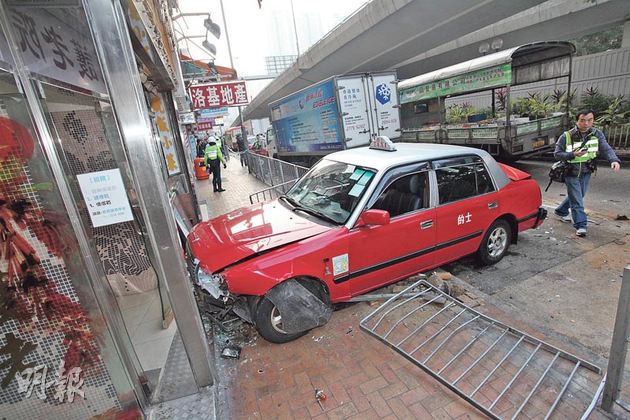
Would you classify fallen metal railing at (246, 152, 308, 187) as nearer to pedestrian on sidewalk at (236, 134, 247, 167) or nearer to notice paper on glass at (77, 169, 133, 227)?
pedestrian on sidewalk at (236, 134, 247, 167)

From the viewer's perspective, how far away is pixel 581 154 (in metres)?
4.93

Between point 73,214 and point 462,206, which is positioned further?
point 462,206

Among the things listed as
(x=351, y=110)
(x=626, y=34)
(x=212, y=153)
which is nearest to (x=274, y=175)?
(x=212, y=153)

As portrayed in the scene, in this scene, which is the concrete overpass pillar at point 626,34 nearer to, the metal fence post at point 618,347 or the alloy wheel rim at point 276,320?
the metal fence post at point 618,347

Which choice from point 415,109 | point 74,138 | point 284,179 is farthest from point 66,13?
point 415,109

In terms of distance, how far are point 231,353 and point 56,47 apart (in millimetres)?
2850

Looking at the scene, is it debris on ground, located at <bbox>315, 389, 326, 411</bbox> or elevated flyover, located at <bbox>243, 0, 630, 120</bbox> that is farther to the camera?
elevated flyover, located at <bbox>243, 0, 630, 120</bbox>

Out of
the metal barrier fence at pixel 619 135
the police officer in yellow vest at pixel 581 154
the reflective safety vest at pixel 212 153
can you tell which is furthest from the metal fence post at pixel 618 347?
the metal barrier fence at pixel 619 135

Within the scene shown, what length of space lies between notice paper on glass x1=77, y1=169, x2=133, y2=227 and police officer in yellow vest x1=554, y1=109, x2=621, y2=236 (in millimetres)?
5736

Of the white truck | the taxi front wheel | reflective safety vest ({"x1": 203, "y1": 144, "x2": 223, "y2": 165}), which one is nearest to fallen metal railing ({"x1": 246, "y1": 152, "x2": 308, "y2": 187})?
reflective safety vest ({"x1": 203, "y1": 144, "x2": 223, "y2": 165})

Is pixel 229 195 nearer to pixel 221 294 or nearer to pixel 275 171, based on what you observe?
pixel 275 171

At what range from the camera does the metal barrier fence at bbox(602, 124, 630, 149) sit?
1063 cm

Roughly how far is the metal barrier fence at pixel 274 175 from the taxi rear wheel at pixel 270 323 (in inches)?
141

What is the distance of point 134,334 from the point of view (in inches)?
142
